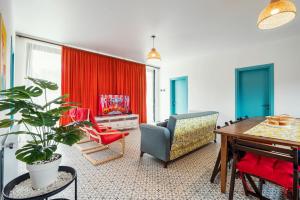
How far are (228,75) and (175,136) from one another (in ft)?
10.9

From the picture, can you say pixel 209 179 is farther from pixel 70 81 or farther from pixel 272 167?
pixel 70 81

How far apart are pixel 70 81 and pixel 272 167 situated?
4.56 meters

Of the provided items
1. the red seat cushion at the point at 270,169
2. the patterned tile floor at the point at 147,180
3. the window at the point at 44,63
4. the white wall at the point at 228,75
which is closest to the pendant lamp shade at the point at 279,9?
the red seat cushion at the point at 270,169

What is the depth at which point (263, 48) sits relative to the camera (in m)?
3.95

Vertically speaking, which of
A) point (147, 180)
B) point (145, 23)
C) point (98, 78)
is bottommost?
point (147, 180)

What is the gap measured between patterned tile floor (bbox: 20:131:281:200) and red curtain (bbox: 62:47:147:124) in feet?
6.85

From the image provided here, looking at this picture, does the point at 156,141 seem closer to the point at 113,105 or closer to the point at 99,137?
the point at 99,137

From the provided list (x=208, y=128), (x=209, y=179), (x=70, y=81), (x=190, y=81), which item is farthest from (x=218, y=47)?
(x=70, y=81)

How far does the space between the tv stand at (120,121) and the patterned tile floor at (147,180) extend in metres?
1.69

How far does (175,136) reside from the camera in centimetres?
235

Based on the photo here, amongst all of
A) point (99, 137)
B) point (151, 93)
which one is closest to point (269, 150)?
point (99, 137)

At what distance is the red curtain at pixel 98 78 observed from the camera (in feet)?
13.5

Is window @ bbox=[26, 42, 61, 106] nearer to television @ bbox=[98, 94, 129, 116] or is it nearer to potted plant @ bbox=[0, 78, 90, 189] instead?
television @ bbox=[98, 94, 129, 116]

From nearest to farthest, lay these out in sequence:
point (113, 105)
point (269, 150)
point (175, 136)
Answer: point (269, 150), point (175, 136), point (113, 105)
